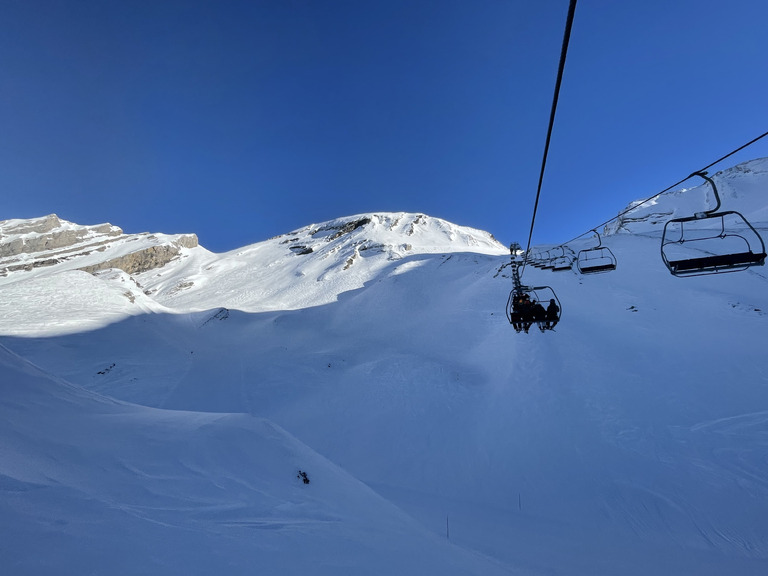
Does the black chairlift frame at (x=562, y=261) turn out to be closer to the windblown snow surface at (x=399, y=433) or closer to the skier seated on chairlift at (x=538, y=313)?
the skier seated on chairlift at (x=538, y=313)

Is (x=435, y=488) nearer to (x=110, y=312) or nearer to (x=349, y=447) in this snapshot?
(x=349, y=447)

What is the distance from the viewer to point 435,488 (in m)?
10.7

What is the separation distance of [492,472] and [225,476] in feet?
31.0

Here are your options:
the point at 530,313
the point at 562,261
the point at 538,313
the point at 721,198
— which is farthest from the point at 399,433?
the point at 721,198

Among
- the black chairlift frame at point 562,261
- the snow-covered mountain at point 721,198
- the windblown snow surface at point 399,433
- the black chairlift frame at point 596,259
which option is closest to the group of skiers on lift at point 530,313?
the black chairlift frame at point 562,261

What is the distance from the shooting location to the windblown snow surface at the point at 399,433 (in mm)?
3936

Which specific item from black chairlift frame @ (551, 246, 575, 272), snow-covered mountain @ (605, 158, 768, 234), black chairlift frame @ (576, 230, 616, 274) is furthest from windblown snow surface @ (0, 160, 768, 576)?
snow-covered mountain @ (605, 158, 768, 234)

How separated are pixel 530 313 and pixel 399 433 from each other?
8056mm

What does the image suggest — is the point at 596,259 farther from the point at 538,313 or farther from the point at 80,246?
the point at 80,246

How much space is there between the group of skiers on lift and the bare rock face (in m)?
89.9

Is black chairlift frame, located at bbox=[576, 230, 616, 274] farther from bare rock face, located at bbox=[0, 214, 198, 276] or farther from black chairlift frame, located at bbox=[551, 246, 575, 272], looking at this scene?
bare rock face, located at bbox=[0, 214, 198, 276]

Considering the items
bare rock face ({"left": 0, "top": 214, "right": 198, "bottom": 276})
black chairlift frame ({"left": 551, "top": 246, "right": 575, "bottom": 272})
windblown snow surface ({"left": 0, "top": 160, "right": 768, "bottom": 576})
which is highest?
bare rock face ({"left": 0, "top": 214, "right": 198, "bottom": 276})

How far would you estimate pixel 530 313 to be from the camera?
32.2 feet

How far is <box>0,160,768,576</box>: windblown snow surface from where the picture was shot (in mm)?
3936
